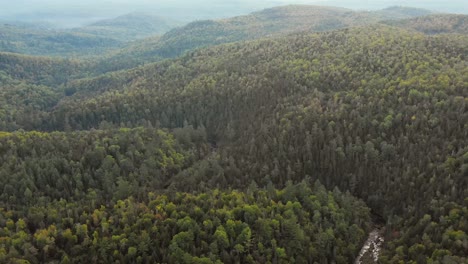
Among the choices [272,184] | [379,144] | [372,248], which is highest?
[379,144]

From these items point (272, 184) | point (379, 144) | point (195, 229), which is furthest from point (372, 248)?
point (195, 229)

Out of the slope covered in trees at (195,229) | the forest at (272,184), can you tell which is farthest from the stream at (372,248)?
the slope covered in trees at (195,229)

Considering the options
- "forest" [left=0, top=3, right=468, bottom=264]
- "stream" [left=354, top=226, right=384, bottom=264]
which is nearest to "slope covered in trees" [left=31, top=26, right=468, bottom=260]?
"forest" [left=0, top=3, right=468, bottom=264]

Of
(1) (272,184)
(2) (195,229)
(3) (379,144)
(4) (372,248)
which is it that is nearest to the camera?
(2) (195,229)

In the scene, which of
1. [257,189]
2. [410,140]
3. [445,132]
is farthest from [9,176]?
[445,132]

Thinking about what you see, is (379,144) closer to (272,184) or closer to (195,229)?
(272,184)

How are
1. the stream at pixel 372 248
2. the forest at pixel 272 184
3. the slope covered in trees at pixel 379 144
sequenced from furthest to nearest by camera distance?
the slope covered in trees at pixel 379 144, the stream at pixel 372 248, the forest at pixel 272 184

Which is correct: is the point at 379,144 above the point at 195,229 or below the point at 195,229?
above

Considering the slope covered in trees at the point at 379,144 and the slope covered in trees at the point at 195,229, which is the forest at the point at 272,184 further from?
the slope covered in trees at the point at 379,144

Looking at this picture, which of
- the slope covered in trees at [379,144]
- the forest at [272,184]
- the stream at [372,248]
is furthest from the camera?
the slope covered in trees at [379,144]
